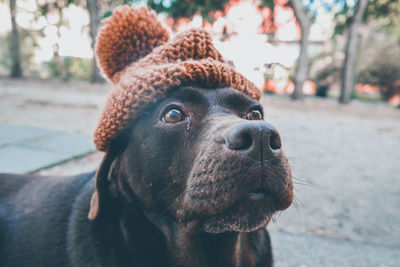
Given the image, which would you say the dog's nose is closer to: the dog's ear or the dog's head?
the dog's head

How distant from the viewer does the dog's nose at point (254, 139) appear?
41.1 inches

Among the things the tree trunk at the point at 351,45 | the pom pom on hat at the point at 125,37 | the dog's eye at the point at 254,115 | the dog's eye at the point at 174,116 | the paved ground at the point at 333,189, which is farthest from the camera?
the tree trunk at the point at 351,45

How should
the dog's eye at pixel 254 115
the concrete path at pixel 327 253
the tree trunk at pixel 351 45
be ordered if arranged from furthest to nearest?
the tree trunk at pixel 351 45
the concrete path at pixel 327 253
the dog's eye at pixel 254 115

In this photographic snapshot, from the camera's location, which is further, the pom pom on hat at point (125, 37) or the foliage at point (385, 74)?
the foliage at point (385, 74)

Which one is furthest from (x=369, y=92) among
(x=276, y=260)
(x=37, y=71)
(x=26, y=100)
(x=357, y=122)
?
(x=37, y=71)

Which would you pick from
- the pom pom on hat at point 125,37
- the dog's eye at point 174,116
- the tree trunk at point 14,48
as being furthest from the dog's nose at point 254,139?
the tree trunk at point 14,48

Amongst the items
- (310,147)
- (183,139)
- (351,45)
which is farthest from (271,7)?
(183,139)

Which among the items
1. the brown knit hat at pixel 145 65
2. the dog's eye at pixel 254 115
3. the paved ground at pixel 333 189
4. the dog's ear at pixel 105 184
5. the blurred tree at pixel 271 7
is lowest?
the paved ground at pixel 333 189

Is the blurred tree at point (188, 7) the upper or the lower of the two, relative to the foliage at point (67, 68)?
upper

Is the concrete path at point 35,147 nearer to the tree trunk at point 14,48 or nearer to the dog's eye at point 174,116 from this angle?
the dog's eye at point 174,116

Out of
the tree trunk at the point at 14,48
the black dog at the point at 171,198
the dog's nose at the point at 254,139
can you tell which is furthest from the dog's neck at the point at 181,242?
the tree trunk at the point at 14,48

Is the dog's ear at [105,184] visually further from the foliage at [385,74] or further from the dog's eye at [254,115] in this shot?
the foliage at [385,74]

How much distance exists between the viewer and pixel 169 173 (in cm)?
135

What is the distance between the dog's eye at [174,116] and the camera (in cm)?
140
